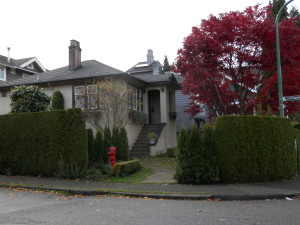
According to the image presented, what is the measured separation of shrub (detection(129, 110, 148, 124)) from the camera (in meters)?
17.2

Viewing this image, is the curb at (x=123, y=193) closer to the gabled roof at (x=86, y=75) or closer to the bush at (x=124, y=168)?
the bush at (x=124, y=168)

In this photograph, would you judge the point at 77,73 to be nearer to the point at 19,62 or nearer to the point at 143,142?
the point at 143,142

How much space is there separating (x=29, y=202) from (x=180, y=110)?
20173 millimetres

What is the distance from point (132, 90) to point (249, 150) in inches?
313

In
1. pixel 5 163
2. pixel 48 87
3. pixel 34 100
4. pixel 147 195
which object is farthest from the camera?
pixel 48 87

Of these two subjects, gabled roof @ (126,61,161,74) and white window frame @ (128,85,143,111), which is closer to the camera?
white window frame @ (128,85,143,111)

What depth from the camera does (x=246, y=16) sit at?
12.0 metres

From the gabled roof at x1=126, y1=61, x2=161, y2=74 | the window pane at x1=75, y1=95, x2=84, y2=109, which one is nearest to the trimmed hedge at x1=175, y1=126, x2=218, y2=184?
the window pane at x1=75, y1=95, x2=84, y2=109

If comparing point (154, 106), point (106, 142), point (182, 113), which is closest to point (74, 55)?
point (154, 106)

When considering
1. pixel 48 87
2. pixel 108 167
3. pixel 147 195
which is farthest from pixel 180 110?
pixel 147 195

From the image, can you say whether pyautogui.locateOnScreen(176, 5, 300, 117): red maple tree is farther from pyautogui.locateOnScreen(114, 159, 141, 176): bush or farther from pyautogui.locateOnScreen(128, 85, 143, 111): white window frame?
pyautogui.locateOnScreen(114, 159, 141, 176): bush

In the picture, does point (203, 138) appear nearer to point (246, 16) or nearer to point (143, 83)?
point (246, 16)

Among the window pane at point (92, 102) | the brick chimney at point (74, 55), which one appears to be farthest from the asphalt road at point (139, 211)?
the brick chimney at point (74, 55)

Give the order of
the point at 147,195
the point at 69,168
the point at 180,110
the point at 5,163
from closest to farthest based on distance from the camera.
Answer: the point at 147,195
the point at 69,168
the point at 5,163
the point at 180,110
